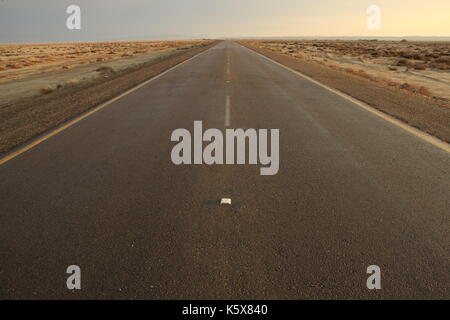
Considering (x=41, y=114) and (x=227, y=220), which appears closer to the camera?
A: (x=227, y=220)

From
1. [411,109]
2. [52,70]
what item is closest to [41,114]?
[411,109]

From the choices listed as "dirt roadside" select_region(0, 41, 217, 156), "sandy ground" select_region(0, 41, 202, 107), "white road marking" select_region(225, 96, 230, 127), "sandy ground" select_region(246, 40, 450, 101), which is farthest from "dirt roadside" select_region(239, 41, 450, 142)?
"sandy ground" select_region(0, 41, 202, 107)

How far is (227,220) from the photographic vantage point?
140 inches

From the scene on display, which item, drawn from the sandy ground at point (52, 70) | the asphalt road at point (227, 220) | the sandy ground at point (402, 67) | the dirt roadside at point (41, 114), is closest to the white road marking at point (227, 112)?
the asphalt road at point (227, 220)

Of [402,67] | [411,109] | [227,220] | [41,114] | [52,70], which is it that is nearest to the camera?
[227,220]

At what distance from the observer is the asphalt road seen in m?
2.63

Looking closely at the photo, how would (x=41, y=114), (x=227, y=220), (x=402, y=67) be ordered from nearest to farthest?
(x=227, y=220), (x=41, y=114), (x=402, y=67)

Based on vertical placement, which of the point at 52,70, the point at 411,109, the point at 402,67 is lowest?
the point at 411,109

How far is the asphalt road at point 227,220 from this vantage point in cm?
263

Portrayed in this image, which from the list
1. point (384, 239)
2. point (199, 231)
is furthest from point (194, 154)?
point (384, 239)

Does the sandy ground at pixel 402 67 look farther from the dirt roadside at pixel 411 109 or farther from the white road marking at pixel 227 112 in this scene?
the white road marking at pixel 227 112

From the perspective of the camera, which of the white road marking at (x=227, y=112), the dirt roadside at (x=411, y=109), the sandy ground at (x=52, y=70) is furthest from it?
the sandy ground at (x=52, y=70)

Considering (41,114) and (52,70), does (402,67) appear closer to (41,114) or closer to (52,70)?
(41,114)

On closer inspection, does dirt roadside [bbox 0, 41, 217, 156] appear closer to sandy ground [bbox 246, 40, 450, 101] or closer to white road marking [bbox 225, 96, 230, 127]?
white road marking [bbox 225, 96, 230, 127]
